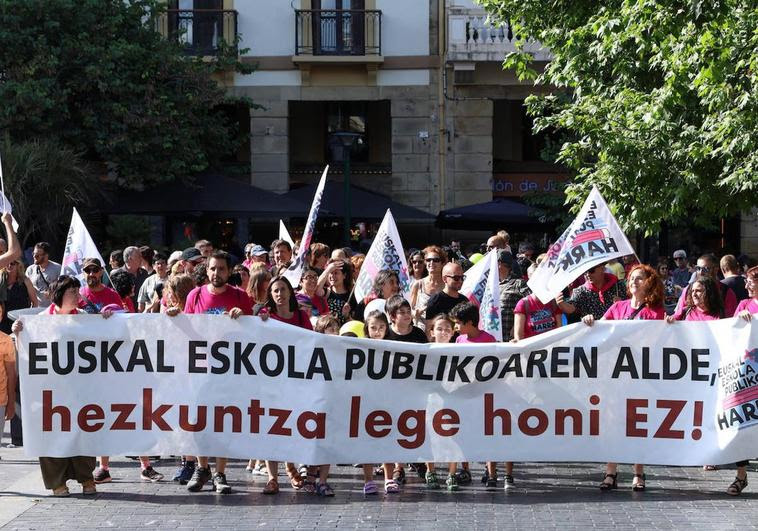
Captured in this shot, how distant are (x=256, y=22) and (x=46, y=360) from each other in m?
20.0

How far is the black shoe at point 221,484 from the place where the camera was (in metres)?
9.55

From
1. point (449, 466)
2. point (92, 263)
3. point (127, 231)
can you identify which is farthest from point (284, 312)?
point (127, 231)

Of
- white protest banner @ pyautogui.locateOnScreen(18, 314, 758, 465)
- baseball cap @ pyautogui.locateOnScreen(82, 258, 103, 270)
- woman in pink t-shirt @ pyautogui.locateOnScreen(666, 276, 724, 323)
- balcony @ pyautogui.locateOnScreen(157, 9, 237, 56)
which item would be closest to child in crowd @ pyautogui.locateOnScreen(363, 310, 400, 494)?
white protest banner @ pyautogui.locateOnScreen(18, 314, 758, 465)

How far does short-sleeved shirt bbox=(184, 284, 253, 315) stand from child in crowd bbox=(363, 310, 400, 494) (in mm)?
911

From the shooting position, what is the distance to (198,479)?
9648 millimetres

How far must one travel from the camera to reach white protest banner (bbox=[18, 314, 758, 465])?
31.0 feet

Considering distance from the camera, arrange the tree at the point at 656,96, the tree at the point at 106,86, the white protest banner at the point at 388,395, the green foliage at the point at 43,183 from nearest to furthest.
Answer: the white protest banner at the point at 388,395 → the tree at the point at 656,96 → the green foliage at the point at 43,183 → the tree at the point at 106,86

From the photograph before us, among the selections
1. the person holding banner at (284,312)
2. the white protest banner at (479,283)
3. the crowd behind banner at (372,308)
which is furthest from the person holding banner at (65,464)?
the white protest banner at (479,283)

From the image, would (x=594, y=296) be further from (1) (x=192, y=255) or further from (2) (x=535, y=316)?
(1) (x=192, y=255)

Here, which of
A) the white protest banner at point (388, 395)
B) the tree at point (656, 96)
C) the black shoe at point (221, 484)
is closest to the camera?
the white protest banner at point (388, 395)

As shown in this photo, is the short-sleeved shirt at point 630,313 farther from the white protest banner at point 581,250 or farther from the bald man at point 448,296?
the bald man at point 448,296

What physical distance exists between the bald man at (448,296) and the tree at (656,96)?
3.83 meters

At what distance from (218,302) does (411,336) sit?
1440 millimetres

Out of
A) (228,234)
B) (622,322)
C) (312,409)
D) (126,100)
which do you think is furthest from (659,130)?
(228,234)
